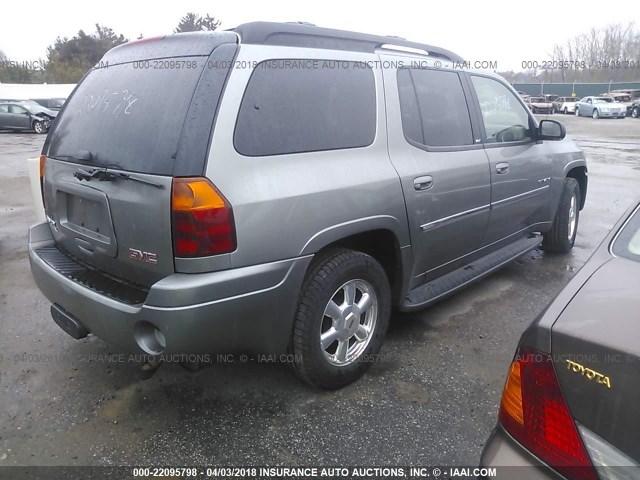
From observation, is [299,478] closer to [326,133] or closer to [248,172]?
[248,172]

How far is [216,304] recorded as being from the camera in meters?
2.15

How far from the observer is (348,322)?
109 inches

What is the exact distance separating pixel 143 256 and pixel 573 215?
185 inches

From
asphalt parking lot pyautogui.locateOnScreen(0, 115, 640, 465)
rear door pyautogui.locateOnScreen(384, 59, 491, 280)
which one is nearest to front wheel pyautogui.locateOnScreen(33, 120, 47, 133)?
asphalt parking lot pyautogui.locateOnScreen(0, 115, 640, 465)

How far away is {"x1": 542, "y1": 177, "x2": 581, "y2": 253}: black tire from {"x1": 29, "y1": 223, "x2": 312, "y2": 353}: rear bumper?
364 cm

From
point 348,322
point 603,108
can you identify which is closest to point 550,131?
point 348,322

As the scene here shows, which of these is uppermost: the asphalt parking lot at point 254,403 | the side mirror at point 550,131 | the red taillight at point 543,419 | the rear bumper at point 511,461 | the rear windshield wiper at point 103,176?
the side mirror at point 550,131

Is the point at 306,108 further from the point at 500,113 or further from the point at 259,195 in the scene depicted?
the point at 500,113

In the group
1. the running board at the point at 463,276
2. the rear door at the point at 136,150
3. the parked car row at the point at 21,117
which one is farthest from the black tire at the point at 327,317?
the parked car row at the point at 21,117

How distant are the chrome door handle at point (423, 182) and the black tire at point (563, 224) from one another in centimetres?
251

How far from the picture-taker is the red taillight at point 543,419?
1.29 m

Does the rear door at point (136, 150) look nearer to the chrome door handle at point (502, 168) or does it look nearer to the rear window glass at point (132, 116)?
the rear window glass at point (132, 116)

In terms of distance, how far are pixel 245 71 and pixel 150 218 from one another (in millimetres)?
812

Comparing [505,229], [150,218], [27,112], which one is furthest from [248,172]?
[27,112]
